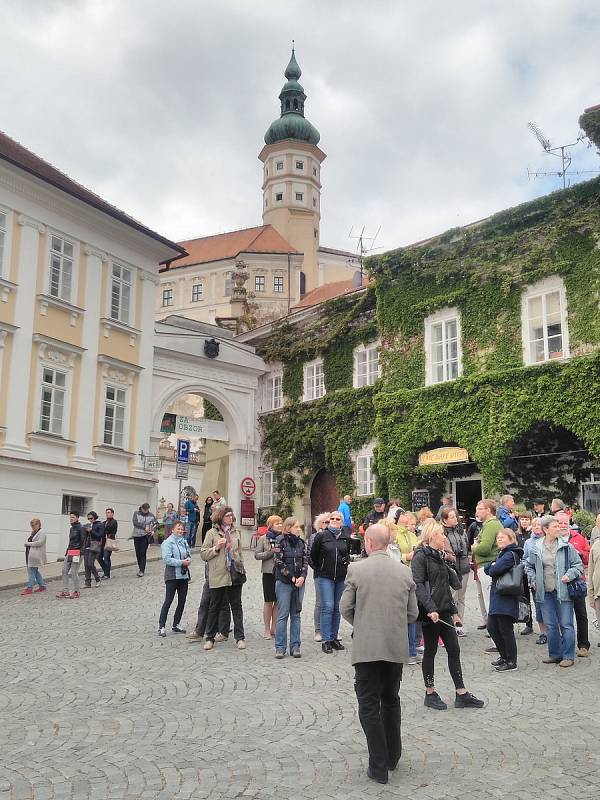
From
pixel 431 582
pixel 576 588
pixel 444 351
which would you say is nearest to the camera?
pixel 431 582

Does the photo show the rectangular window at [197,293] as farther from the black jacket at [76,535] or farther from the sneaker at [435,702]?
the sneaker at [435,702]

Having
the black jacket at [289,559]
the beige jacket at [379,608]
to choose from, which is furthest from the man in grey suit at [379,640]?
the black jacket at [289,559]

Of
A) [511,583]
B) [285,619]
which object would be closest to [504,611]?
[511,583]

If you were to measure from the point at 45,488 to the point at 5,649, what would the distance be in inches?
506

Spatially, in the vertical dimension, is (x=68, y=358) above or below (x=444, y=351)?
below

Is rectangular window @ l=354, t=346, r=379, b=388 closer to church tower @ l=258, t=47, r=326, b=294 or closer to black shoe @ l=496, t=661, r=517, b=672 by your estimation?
black shoe @ l=496, t=661, r=517, b=672

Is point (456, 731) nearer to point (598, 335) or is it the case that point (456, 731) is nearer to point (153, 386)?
point (598, 335)

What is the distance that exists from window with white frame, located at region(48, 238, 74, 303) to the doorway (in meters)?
13.4

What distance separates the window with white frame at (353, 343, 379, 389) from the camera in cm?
2970

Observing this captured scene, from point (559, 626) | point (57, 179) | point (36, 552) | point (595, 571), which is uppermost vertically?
point (57, 179)

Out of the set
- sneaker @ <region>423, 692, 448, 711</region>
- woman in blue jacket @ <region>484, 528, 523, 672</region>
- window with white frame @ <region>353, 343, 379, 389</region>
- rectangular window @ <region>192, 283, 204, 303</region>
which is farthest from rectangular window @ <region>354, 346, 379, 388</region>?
rectangular window @ <region>192, 283, 204, 303</region>

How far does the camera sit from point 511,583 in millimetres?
9641

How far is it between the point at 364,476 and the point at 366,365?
4040mm

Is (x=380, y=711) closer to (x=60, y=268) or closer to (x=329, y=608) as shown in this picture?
(x=329, y=608)
